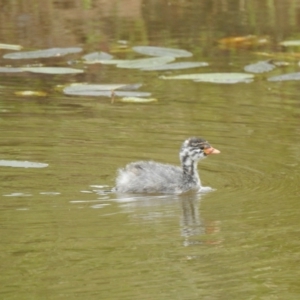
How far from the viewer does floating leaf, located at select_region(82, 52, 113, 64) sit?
14.3 meters

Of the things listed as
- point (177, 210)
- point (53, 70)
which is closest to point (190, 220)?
point (177, 210)

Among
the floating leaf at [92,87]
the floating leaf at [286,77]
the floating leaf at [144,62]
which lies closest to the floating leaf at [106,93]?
the floating leaf at [92,87]

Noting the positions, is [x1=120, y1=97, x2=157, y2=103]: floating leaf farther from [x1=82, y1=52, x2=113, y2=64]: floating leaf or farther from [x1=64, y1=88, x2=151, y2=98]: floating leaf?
[x1=82, y1=52, x2=113, y2=64]: floating leaf

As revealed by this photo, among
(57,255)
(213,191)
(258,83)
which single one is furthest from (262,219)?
(258,83)

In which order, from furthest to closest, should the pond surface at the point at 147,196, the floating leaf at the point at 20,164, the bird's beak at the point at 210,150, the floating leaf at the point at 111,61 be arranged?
1. the floating leaf at the point at 111,61
2. the bird's beak at the point at 210,150
3. the floating leaf at the point at 20,164
4. the pond surface at the point at 147,196

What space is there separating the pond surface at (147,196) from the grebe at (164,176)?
5.1 inches

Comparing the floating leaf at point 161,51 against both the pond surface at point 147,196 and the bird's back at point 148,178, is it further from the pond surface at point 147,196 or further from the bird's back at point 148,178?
the bird's back at point 148,178

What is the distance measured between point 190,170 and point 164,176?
294 mm

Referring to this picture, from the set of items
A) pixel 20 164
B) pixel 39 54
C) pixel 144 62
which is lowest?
pixel 20 164

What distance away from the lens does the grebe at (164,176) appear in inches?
352

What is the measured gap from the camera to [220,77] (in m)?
13.1

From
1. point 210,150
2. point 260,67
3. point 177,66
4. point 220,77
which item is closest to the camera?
point 210,150

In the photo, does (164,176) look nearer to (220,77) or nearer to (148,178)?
(148,178)

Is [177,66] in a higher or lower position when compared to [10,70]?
lower
